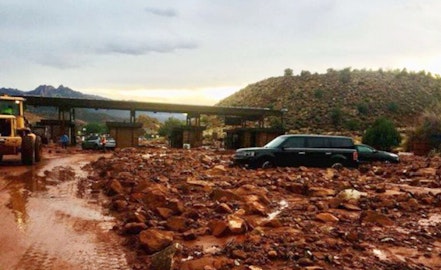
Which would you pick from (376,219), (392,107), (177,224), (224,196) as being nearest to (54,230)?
(177,224)

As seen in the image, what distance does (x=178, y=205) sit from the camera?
28.1 ft

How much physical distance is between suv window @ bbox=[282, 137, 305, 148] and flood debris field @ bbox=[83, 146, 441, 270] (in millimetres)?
4073

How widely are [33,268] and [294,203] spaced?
6.01 m

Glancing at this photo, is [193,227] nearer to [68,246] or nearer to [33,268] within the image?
[68,246]

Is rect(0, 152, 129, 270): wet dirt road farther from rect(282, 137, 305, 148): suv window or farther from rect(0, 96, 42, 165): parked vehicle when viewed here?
rect(282, 137, 305, 148): suv window

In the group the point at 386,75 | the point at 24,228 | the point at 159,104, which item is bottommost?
the point at 24,228

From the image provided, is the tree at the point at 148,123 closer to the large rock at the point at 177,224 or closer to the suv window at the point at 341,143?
the suv window at the point at 341,143

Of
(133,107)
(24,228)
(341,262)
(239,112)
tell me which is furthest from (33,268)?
(239,112)

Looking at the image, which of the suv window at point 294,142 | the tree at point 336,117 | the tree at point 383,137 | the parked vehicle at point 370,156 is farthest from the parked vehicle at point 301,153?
the tree at point 336,117

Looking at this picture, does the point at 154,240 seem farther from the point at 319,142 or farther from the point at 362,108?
the point at 362,108

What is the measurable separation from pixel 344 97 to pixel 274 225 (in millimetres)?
73823

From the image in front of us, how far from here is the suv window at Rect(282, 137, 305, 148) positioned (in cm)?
1705

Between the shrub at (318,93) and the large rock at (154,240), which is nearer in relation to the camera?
the large rock at (154,240)

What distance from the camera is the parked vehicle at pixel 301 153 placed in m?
16.8
